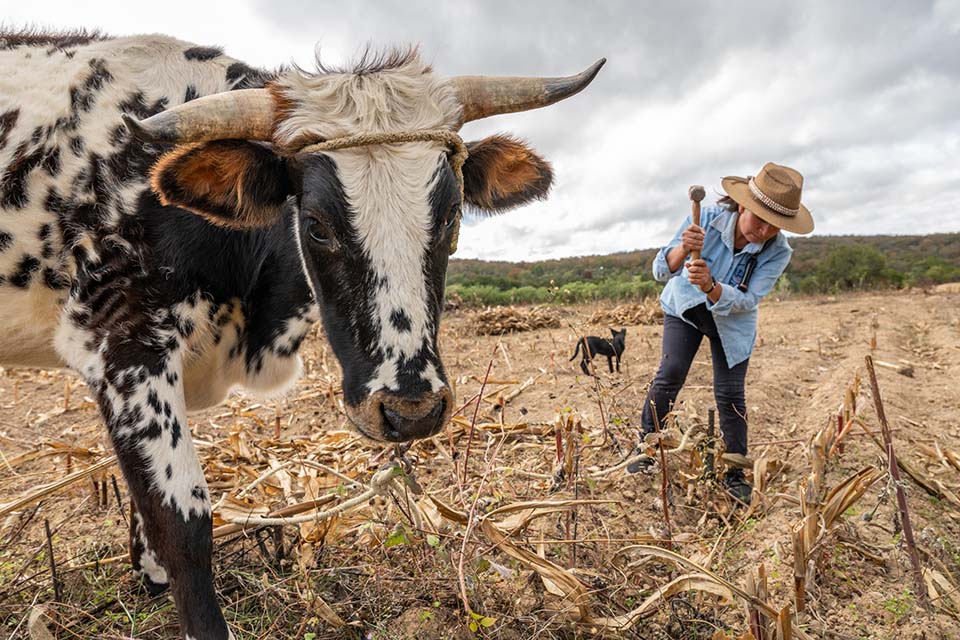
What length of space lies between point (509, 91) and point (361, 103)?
28.5 inches

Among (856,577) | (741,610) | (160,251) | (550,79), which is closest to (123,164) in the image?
(160,251)

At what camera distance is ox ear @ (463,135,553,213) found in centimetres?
300

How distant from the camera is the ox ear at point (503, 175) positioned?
9.84ft

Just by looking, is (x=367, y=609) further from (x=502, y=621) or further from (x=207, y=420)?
(x=207, y=420)

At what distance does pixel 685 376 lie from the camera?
4062 millimetres

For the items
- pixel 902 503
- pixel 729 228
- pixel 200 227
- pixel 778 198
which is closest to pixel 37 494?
pixel 200 227

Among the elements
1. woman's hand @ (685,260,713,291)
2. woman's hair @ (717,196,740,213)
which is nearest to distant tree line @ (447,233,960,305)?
woman's hair @ (717,196,740,213)

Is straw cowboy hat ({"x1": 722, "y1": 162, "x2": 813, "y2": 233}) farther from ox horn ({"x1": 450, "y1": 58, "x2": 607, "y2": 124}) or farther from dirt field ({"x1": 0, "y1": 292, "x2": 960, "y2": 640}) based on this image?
ox horn ({"x1": 450, "y1": 58, "x2": 607, "y2": 124})

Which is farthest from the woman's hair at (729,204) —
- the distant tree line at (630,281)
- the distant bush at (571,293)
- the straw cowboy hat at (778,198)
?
the distant bush at (571,293)

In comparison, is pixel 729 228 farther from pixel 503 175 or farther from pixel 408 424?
pixel 408 424

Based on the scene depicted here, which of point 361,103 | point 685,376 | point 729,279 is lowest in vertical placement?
point 685,376

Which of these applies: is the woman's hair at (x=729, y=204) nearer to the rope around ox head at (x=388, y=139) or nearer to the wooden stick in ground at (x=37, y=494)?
the rope around ox head at (x=388, y=139)

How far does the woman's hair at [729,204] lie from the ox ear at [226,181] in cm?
315

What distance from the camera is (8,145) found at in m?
2.51
